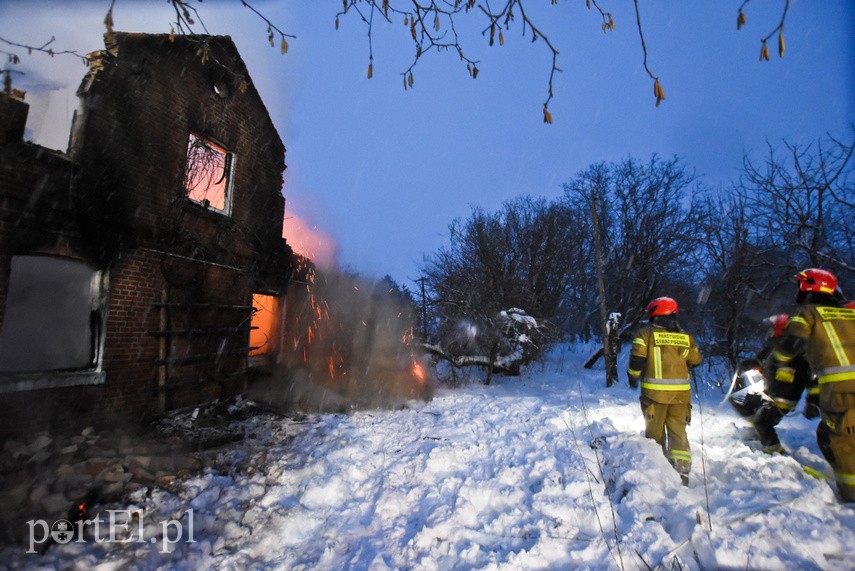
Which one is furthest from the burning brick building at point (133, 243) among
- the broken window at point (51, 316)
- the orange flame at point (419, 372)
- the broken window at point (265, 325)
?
the orange flame at point (419, 372)

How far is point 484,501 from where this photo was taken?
13.9ft

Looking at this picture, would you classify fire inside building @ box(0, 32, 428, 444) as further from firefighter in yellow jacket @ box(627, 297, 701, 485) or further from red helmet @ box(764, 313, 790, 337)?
red helmet @ box(764, 313, 790, 337)

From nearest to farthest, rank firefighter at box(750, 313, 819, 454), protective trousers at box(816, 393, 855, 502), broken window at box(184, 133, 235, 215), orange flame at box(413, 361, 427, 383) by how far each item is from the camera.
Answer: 1. protective trousers at box(816, 393, 855, 502)
2. firefighter at box(750, 313, 819, 454)
3. broken window at box(184, 133, 235, 215)
4. orange flame at box(413, 361, 427, 383)

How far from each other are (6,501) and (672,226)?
20888 mm

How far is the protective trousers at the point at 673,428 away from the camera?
4336 mm

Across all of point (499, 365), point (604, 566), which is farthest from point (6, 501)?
point (499, 365)

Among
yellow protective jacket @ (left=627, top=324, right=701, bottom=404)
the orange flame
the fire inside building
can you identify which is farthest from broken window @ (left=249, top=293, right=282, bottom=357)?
yellow protective jacket @ (left=627, top=324, right=701, bottom=404)

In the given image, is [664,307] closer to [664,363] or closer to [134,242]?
[664,363]

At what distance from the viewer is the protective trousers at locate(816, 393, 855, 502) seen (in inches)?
132

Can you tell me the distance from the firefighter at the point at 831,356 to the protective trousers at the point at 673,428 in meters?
1.12

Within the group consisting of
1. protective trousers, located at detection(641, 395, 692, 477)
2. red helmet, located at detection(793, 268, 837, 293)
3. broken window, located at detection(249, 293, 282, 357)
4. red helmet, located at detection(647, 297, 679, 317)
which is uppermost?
red helmet, located at detection(793, 268, 837, 293)

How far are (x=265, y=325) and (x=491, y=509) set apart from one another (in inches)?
331

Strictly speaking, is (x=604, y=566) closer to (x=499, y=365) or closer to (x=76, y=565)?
(x=76, y=565)

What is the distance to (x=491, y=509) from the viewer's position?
4.08m
